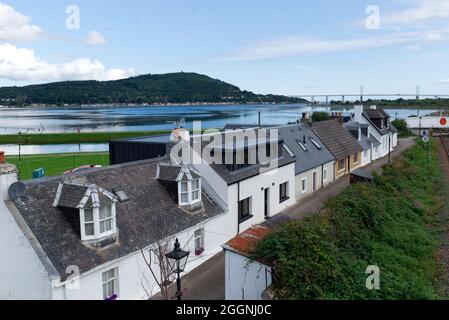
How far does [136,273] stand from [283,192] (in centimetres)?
1437

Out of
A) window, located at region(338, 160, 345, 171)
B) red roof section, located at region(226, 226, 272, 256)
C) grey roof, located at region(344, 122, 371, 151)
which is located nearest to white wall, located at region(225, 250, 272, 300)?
red roof section, located at region(226, 226, 272, 256)

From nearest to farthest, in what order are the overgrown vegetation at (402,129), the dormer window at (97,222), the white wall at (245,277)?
the white wall at (245,277) → the dormer window at (97,222) → the overgrown vegetation at (402,129)

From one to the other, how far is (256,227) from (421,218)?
13.6 m

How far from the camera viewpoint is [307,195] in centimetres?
3209

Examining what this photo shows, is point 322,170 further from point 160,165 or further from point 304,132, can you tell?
point 160,165

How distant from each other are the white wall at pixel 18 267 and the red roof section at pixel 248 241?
5.79 metres

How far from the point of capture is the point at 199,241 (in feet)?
64.0

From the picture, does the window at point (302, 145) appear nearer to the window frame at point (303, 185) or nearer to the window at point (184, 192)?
the window frame at point (303, 185)

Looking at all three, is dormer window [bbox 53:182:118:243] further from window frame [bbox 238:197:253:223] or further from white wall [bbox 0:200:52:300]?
window frame [bbox 238:197:253:223]

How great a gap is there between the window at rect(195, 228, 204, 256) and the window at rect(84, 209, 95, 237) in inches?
221

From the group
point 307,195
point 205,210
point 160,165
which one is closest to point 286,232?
point 205,210

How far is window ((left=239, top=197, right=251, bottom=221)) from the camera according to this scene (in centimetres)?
2295

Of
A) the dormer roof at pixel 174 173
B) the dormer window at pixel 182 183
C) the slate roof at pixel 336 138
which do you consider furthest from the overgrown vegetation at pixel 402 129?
the dormer roof at pixel 174 173

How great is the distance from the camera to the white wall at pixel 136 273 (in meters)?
13.5
